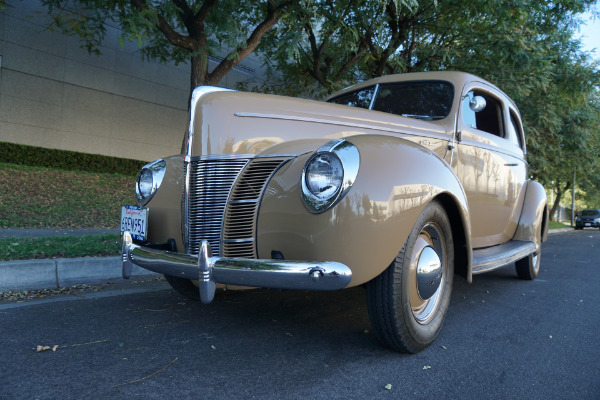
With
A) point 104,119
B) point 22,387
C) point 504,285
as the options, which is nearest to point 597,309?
point 504,285

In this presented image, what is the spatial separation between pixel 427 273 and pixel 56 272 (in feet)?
10.4

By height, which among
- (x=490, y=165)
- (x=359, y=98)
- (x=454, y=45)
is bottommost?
(x=490, y=165)

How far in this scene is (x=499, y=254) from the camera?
352 centimetres

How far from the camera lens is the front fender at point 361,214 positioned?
80.9 inches

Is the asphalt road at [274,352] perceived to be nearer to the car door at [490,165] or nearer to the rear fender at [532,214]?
the car door at [490,165]

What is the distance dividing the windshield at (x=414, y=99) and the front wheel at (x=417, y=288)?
1276 millimetres

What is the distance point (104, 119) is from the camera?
12648 millimetres

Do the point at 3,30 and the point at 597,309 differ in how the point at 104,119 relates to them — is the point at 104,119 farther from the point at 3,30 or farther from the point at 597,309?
the point at 597,309

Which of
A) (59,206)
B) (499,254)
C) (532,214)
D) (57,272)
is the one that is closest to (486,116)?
(532,214)

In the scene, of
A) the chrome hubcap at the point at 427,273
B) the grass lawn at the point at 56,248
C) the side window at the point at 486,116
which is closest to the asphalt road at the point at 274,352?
the chrome hubcap at the point at 427,273

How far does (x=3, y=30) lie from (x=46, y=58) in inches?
42.1

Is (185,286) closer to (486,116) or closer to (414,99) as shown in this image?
(414,99)

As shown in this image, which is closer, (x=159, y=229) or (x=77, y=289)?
(x=159, y=229)

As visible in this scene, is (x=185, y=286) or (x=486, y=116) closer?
(x=185, y=286)
